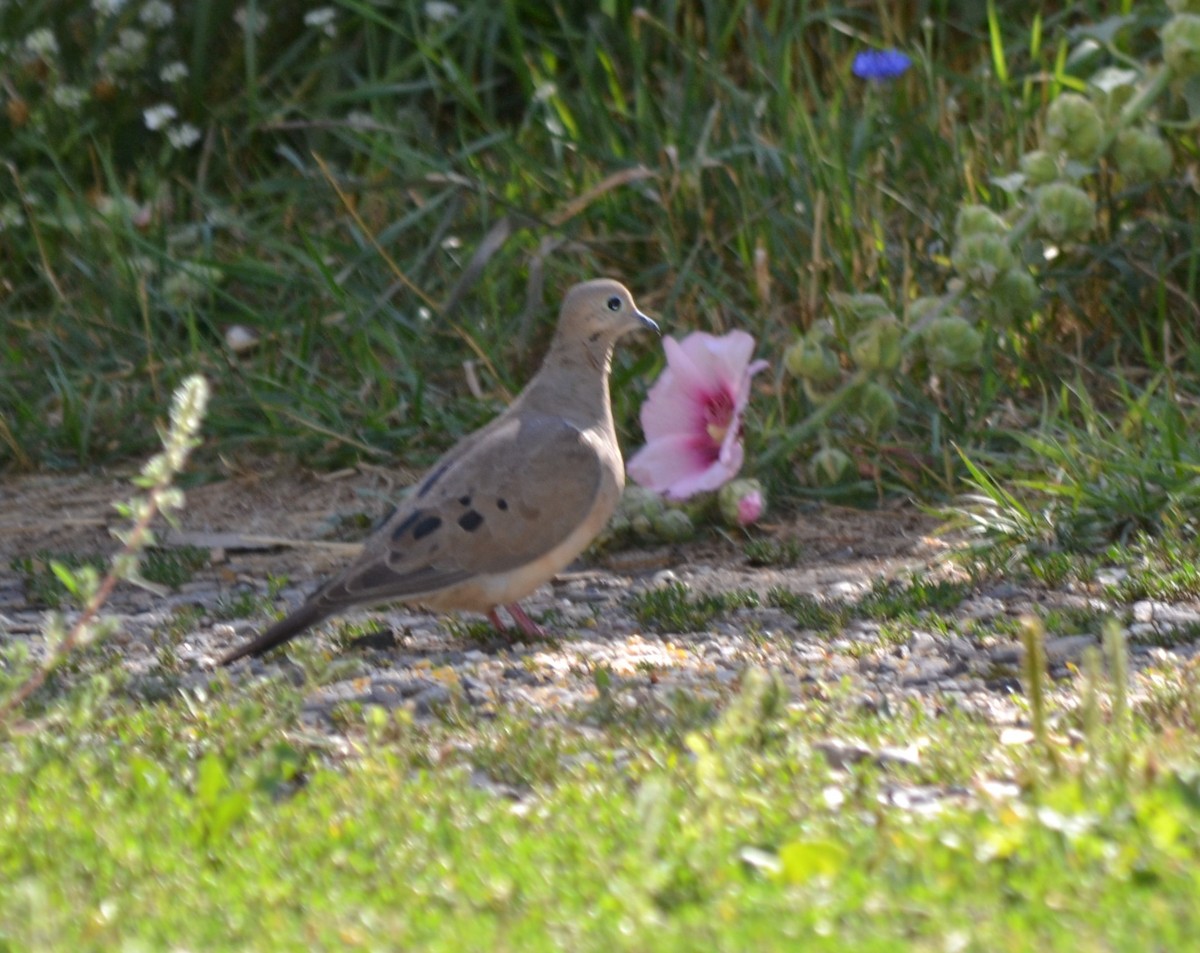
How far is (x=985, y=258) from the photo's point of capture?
4.98m

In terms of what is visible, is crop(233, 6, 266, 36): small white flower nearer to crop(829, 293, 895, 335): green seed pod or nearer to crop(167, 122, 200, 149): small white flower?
crop(167, 122, 200, 149): small white flower

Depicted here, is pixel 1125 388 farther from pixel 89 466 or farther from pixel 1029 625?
pixel 89 466

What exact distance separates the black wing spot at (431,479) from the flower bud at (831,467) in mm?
1207

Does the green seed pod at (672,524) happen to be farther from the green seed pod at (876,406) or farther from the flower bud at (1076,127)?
the flower bud at (1076,127)

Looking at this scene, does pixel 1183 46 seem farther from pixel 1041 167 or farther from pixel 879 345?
pixel 879 345

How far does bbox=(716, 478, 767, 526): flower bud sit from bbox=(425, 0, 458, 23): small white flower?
309 cm

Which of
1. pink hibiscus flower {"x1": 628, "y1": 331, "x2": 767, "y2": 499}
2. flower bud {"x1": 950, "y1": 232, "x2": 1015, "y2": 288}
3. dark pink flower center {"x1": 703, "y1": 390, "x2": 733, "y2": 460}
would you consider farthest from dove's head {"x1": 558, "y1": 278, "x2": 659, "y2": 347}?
flower bud {"x1": 950, "y1": 232, "x2": 1015, "y2": 288}

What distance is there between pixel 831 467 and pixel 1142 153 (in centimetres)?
123

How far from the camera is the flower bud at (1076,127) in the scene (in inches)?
200

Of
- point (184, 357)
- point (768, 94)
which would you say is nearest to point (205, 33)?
point (184, 357)

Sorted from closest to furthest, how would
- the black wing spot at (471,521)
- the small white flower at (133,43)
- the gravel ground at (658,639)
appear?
the gravel ground at (658,639) < the black wing spot at (471,521) < the small white flower at (133,43)

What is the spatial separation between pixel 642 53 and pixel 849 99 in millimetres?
806

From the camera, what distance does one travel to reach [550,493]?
4344 millimetres

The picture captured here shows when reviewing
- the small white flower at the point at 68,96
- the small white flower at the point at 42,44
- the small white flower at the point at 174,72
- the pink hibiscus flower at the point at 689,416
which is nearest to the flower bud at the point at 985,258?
the pink hibiscus flower at the point at 689,416
